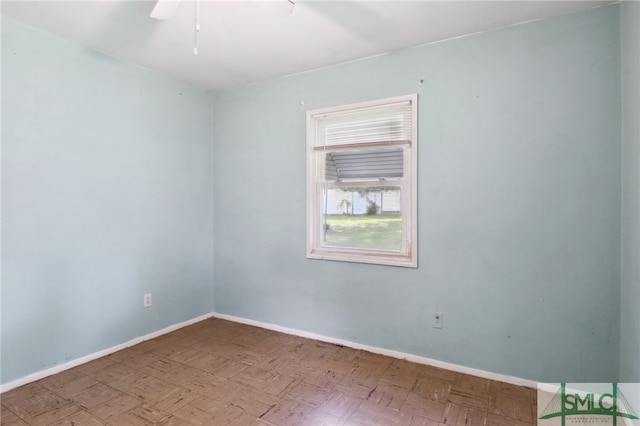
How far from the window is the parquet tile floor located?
2.82ft

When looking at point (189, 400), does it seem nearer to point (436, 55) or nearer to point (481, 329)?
point (481, 329)

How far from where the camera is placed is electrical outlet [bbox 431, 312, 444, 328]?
2.55 m

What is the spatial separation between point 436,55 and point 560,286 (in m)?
→ 1.87

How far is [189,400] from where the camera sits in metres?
2.11

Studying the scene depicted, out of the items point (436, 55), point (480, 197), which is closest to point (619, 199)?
point (480, 197)

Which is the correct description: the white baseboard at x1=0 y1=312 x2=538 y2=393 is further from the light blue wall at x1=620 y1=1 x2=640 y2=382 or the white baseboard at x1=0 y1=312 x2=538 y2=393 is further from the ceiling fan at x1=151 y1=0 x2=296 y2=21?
the ceiling fan at x1=151 y1=0 x2=296 y2=21

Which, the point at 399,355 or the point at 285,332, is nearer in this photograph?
the point at 399,355

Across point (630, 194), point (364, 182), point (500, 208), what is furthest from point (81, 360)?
point (630, 194)

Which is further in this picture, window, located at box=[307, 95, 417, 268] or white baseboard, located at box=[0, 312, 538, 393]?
window, located at box=[307, 95, 417, 268]

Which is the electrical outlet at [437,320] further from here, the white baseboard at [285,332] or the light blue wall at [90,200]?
the light blue wall at [90,200]

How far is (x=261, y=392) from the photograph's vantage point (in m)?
2.20

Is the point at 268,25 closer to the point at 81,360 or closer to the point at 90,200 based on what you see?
the point at 90,200

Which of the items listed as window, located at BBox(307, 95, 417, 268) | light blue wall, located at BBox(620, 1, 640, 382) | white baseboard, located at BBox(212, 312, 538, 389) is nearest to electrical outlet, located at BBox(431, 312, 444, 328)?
white baseboard, located at BBox(212, 312, 538, 389)

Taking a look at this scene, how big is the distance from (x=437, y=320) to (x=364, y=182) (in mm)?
1273
